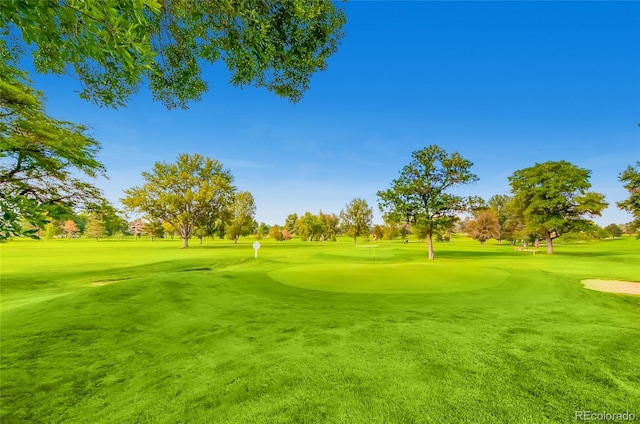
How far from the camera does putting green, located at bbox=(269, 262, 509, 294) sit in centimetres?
1125

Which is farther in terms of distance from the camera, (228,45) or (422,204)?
(422,204)

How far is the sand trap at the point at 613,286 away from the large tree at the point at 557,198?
25867mm

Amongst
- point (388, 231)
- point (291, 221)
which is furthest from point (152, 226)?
point (388, 231)

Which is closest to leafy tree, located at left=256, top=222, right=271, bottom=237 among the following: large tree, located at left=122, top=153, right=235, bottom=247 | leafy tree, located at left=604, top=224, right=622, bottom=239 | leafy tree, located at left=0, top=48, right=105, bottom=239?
large tree, located at left=122, top=153, right=235, bottom=247

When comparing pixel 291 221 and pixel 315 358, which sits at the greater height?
pixel 291 221

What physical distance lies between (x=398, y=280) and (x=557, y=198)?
35822 millimetres

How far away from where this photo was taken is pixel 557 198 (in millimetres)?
35188

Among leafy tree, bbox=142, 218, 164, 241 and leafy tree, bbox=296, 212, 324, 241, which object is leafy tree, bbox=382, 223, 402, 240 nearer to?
leafy tree, bbox=296, 212, 324, 241

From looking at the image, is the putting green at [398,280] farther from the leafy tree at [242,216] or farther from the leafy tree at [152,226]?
the leafy tree at [242,216]

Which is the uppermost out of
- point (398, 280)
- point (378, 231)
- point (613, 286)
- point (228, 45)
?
point (228, 45)

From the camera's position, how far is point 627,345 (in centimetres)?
521

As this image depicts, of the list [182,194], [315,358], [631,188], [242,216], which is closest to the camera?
[315,358]

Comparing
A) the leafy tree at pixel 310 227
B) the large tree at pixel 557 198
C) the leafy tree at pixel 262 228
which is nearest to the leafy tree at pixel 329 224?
the leafy tree at pixel 310 227

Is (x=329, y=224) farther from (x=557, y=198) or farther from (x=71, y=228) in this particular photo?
(x=71, y=228)
